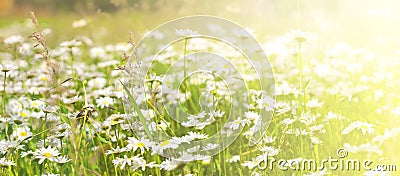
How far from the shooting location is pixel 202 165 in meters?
1.91

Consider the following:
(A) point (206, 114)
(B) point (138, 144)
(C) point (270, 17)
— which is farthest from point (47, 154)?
(C) point (270, 17)

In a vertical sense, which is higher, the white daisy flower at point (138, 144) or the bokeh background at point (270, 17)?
the bokeh background at point (270, 17)

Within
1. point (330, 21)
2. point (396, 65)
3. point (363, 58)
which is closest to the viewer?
point (396, 65)

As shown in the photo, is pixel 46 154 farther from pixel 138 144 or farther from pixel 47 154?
pixel 138 144

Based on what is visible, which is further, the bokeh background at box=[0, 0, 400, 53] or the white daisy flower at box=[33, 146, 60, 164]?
the bokeh background at box=[0, 0, 400, 53]

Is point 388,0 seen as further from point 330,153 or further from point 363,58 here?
point 330,153

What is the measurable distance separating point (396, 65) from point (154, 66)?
1169mm

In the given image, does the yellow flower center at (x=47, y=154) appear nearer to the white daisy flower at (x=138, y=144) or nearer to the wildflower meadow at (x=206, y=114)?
the wildflower meadow at (x=206, y=114)

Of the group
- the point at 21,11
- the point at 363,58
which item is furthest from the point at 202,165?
the point at 21,11

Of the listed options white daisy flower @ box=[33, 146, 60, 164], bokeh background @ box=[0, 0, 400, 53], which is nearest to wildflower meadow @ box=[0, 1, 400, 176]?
white daisy flower @ box=[33, 146, 60, 164]

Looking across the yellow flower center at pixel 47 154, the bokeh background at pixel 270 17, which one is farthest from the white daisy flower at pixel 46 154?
the bokeh background at pixel 270 17

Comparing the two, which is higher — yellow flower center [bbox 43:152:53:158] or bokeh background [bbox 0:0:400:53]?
bokeh background [bbox 0:0:400:53]

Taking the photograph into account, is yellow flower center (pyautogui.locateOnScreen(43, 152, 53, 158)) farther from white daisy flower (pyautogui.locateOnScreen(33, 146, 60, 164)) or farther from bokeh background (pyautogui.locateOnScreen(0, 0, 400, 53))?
bokeh background (pyautogui.locateOnScreen(0, 0, 400, 53))

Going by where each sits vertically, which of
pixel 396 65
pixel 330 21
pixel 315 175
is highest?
pixel 330 21
